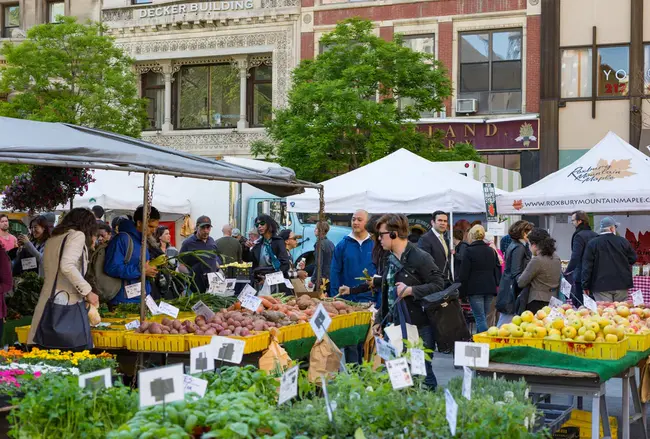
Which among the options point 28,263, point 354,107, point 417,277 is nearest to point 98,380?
point 417,277

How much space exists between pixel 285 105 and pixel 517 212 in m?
16.1

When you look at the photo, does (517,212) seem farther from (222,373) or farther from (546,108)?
(546,108)

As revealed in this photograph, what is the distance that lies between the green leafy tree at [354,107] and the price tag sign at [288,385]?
58.2ft

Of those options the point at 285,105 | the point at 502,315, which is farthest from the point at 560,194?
the point at 285,105

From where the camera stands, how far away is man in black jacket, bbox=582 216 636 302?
12.1 meters

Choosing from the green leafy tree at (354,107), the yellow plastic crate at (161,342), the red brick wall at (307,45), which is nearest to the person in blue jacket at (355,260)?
the yellow plastic crate at (161,342)

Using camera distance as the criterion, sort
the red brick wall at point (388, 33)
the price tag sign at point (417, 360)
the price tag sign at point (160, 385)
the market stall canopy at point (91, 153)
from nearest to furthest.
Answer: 1. the price tag sign at point (160, 385)
2. the price tag sign at point (417, 360)
3. the market stall canopy at point (91, 153)
4. the red brick wall at point (388, 33)

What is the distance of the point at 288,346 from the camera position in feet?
27.1

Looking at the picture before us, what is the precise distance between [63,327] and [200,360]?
294 centimetres

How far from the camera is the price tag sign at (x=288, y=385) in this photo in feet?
15.1

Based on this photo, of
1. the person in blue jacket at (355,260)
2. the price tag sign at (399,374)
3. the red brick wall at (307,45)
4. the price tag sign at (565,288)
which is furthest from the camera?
the red brick wall at (307,45)

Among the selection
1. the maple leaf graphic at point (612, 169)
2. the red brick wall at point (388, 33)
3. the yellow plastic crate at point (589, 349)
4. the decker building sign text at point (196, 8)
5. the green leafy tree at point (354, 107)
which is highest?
the decker building sign text at point (196, 8)

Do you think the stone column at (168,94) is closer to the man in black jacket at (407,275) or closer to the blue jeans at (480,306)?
Result: the blue jeans at (480,306)

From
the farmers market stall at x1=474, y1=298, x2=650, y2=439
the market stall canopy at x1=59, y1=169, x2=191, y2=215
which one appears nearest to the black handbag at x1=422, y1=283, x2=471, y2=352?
the farmers market stall at x1=474, y1=298, x2=650, y2=439
